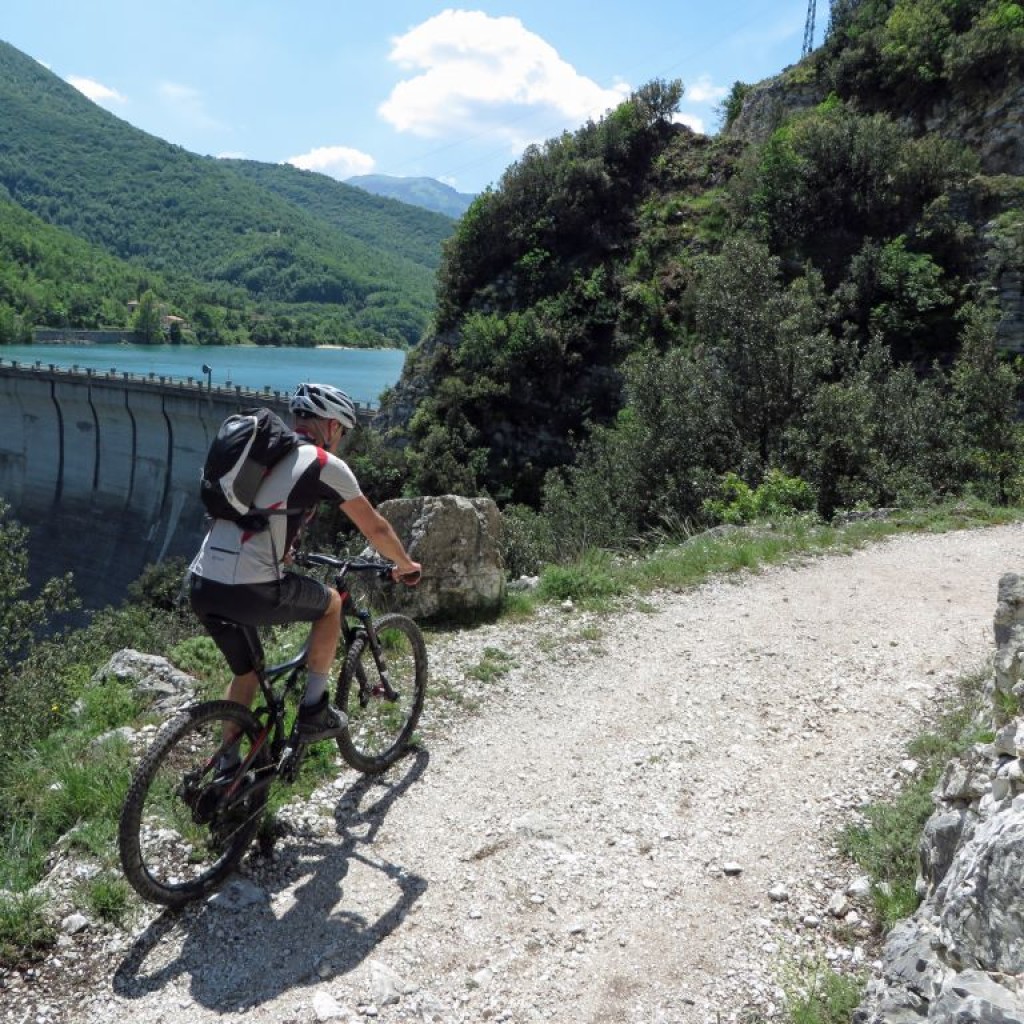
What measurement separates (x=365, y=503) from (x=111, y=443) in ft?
135

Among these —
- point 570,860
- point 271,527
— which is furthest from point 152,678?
point 570,860

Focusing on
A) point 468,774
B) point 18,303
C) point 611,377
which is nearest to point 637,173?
point 611,377

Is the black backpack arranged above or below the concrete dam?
above

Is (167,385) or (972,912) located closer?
(972,912)

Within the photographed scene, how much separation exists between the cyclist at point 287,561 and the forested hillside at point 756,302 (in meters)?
6.31

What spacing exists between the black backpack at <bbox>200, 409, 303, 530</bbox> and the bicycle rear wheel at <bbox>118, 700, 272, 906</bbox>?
2.61ft

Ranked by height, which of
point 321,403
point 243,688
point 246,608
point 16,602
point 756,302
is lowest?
point 16,602

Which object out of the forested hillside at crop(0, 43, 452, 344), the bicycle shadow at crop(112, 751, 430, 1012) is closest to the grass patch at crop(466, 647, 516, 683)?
the bicycle shadow at crop(112, 751, 430, 1012)

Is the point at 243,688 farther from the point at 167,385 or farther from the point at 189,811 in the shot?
the point at 167,385

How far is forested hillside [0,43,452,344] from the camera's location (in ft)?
440

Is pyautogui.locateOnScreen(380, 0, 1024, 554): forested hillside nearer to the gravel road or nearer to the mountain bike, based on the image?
the gravel road

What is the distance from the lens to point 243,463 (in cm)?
330

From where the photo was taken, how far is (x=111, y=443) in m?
40.2

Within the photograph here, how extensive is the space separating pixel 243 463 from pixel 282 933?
1.89 m
